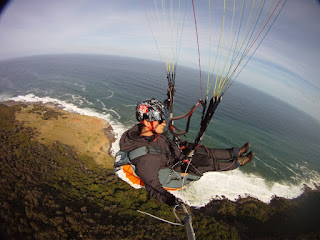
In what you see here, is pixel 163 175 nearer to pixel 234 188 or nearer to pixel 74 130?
pixel 234 188

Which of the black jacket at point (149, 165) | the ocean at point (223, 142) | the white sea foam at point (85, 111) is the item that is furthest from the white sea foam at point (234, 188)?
the black jacket at point (149, 165)

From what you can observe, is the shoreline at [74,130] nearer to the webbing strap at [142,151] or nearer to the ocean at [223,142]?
the ocean at [223,142]

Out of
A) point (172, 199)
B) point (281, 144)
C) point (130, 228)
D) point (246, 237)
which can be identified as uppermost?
point (172, 199)

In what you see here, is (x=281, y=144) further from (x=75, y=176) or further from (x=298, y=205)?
(x=75, y=176)

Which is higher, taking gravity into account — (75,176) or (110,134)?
(110,134)

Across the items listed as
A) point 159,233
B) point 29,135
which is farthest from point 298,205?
point 29,135

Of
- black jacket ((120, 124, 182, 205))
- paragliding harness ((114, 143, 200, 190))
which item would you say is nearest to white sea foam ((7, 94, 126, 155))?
paragliding harness ((114, 143, 200, 190))

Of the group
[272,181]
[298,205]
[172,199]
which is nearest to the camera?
[172,199]

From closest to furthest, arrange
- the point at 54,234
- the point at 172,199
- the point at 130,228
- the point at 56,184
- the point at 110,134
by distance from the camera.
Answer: the point at 172,199 < the point at 54,234 < the point at 130,228 < the point at 56,184 < the point at 110,134
